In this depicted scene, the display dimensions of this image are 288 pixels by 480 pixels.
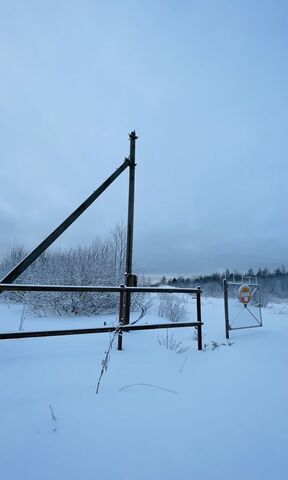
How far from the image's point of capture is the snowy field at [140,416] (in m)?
1.48

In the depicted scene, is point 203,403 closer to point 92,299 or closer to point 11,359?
point 11,359

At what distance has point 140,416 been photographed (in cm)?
202

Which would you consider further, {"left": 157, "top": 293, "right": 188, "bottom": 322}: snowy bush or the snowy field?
{"left": 157, "top": 293, "right": 188, "bottom": 322}: snowy bush

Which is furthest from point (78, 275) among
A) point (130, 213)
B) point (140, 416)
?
point (140, 416)

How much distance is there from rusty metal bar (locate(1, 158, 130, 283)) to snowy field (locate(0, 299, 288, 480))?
1357mm

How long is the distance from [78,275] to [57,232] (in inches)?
134

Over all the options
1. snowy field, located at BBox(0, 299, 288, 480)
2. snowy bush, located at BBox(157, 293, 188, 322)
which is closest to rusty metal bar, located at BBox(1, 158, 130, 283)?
snowy field, located at BBox(0, 299, 288, 480)

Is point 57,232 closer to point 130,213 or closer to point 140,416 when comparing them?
point 130,213

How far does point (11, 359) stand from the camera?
3.12 metres

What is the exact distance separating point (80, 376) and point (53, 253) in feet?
25.8

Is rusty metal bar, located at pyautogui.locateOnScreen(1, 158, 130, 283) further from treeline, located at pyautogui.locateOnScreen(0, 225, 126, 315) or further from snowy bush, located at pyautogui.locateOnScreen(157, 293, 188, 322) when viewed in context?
snowy bush, located at pyautogui.locateOnScreen(157, 293, 188, 322)

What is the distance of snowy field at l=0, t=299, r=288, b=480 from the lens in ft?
4.85

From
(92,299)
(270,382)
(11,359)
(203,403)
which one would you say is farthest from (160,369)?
(92,299)

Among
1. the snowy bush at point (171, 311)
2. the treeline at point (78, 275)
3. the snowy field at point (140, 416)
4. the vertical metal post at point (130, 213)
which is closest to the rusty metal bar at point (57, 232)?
the vertical metal post at point (130, 213)
